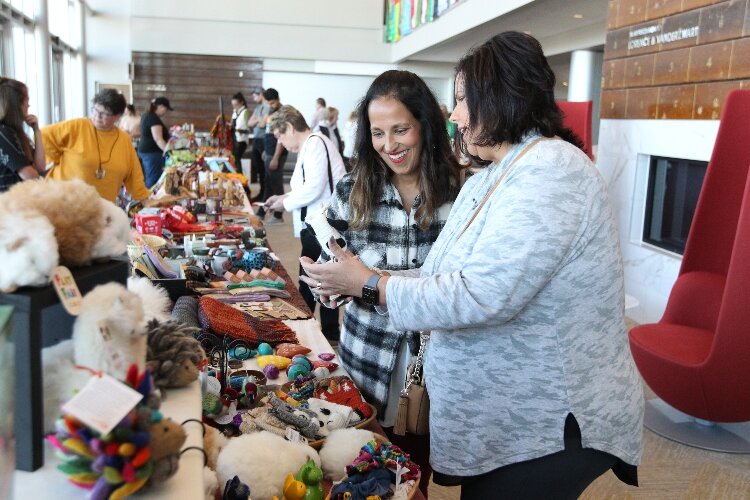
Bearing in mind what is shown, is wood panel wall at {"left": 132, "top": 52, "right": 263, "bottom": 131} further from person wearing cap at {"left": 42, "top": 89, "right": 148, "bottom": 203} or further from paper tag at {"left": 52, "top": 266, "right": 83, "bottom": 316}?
paper tag at {"left": 52, "top": 266, "right": 83, "bottom": 316}

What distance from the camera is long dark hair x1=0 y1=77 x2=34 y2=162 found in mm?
4391

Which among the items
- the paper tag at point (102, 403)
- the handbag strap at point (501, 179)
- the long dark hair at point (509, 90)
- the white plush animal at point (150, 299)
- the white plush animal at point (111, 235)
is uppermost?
the long dark hair at point (509, 90)

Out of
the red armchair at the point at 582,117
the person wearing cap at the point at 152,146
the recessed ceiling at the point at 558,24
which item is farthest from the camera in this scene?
the person wearing cap at the point at 152,146

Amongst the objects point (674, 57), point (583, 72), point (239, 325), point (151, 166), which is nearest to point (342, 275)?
point (239, 325)

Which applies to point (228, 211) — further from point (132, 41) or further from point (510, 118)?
point (132, 41)

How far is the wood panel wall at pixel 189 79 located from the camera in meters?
17.4

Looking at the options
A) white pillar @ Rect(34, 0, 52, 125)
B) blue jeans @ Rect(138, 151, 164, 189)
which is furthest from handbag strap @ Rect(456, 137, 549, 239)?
white pillar @ Rect(34, 0, 52, 125)

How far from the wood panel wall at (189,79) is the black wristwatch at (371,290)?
55.4 feet

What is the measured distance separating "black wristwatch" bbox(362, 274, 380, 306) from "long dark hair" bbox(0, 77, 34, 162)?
3789mm

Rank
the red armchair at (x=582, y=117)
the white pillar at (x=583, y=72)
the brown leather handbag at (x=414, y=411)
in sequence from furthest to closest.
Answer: the white pillar at (x=583, y=72), the red armchair at (x=582, y=117), the brown leather handbag at (x=414, y=411)

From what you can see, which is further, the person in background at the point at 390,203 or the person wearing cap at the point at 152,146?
the person wearing cap at the point at 152,146

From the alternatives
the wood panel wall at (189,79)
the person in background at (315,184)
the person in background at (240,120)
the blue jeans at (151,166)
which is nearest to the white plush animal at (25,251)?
the person in background at (315,184)

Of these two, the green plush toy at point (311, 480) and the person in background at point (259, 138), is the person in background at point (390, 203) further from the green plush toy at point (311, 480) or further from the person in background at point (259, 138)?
the person in background at point (259, 138)

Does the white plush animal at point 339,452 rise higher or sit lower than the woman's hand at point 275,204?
lower
